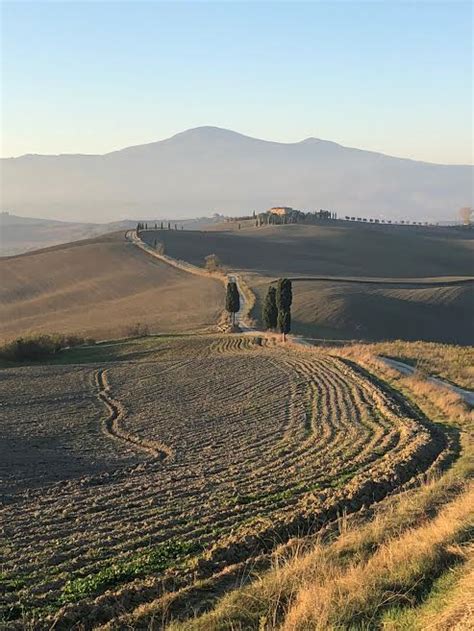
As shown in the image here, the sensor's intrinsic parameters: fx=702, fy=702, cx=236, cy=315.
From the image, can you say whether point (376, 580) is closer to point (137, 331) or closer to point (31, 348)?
point (31, 348)

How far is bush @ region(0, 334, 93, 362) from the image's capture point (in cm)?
4915

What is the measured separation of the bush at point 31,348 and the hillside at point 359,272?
18.1m

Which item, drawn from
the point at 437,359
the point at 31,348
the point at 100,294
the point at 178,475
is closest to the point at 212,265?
the point at 100,294

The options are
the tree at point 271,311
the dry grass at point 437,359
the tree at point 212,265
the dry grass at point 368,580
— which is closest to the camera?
the dry grass at point 368,580

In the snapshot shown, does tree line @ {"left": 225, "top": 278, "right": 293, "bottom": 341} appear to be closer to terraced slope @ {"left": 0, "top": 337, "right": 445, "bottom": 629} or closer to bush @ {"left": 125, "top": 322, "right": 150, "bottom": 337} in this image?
bush @ {"left": 125, "top": 322, "right": 150, "bottom": 337}

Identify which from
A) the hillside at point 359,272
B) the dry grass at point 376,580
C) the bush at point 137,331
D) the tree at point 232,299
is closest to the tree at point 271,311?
the hillside at point 359,272

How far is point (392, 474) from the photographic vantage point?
15.3 metres

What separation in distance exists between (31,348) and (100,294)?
37.6 m

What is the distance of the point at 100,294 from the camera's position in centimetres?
8700

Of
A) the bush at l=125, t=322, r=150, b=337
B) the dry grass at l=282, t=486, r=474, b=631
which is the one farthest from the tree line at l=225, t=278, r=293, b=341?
the dry grass at l=282, t=486, r=474, b=631

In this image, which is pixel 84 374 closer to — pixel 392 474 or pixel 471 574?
pixel 392 474

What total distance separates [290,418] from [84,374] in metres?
17.7

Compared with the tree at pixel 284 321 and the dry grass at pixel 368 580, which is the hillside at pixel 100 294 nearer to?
the tree at pixel 284 321

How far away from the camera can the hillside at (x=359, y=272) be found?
62938mm
